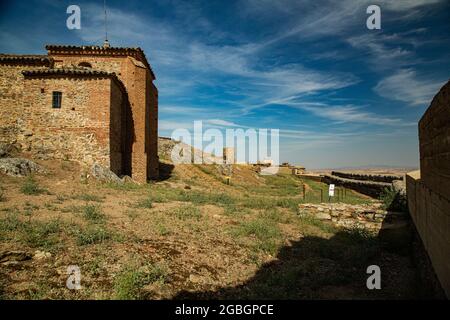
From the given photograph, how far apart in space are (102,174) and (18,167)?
12.1 ft

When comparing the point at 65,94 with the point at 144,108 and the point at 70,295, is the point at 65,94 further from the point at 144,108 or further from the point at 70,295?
the point at 70,295

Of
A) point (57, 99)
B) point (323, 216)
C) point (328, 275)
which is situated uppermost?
point (57, 99)

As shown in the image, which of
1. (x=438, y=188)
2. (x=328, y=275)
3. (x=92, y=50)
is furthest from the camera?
(x=92, y=50)

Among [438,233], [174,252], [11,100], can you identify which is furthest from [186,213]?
[11,100]

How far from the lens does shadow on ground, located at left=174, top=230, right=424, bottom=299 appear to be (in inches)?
176

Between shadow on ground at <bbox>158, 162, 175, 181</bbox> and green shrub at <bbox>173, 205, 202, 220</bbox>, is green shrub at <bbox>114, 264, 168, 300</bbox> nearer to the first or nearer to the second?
green shrub at <bbox>173, 205, 202, 220</bbox>

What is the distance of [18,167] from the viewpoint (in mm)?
12531

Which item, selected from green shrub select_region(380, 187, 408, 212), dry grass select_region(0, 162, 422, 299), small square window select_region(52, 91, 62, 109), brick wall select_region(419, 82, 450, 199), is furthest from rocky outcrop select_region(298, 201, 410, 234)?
small square window select_region(52, 91, 62, 109)

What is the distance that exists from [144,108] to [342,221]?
586 inches

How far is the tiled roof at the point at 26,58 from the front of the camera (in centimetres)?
1670

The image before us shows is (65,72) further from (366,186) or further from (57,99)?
(366,186)

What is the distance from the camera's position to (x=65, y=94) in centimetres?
1565

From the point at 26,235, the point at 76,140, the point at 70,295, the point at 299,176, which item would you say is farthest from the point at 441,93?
the point at 299,176

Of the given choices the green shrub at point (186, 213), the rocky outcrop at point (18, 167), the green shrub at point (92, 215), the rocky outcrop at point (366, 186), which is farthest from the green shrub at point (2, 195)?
the rocky outcrop at point (366, 186)
